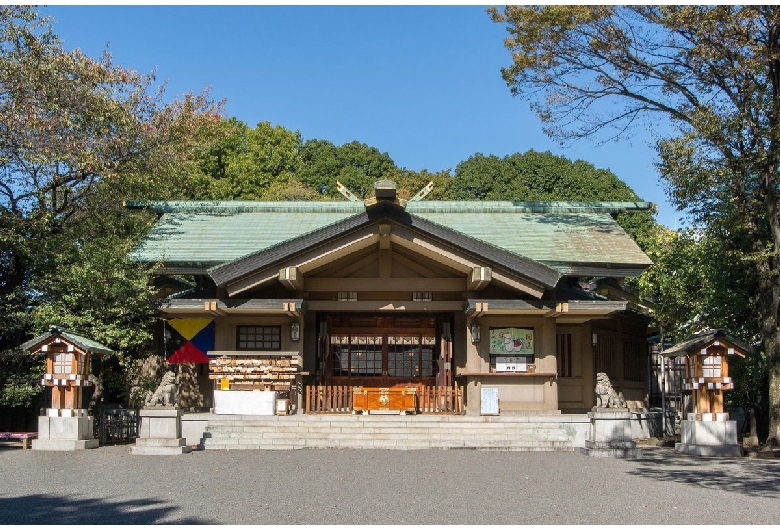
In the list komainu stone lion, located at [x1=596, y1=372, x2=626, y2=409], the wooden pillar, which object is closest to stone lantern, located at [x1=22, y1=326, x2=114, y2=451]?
komainu stone lion, located at [x1=596, y1=372, x2=626, y2=409]

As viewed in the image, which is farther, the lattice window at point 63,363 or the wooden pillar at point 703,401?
the lattice window at point 63,363

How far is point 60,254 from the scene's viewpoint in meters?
17.3

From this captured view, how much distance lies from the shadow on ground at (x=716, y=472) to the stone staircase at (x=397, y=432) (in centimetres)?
186

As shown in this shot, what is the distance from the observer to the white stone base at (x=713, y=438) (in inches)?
560

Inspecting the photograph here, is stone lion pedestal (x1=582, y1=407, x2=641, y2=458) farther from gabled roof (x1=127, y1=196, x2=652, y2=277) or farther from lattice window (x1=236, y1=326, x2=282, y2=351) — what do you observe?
lattice window (x1=236, y1=326, x2=282, y2=351)

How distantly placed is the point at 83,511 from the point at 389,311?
10.8m

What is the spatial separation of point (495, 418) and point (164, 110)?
518 inches

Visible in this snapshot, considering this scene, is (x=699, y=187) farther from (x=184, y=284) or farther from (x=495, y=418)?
(x=184, y=284)

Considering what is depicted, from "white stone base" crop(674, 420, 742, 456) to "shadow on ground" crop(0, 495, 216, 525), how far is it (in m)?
9.95

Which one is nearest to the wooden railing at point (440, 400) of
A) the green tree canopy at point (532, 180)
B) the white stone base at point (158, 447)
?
the white stone base at point (158, 447)

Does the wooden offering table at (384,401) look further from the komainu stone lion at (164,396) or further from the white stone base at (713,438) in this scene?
the white stone base at (713,438)

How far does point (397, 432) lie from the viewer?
15.3 metres

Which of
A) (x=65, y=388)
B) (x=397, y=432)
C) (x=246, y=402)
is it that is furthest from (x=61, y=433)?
(x=397, y=432)

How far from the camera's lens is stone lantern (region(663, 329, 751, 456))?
47.1ft
